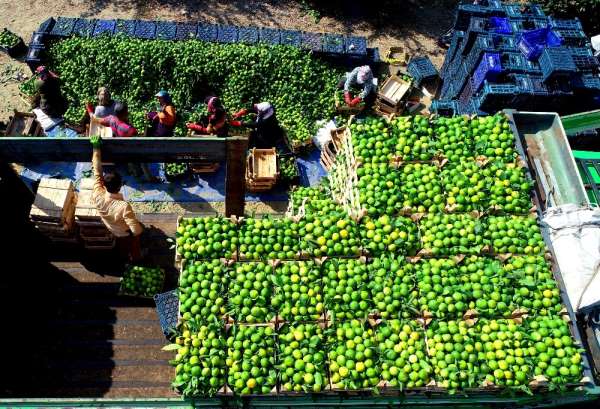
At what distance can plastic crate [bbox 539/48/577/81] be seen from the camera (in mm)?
10203

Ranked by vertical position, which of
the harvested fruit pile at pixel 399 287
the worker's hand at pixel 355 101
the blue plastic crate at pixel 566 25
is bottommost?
the harvested fruit pile at pixel 399 287

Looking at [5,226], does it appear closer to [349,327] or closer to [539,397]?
[349,327]

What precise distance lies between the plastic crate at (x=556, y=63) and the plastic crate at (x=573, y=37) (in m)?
0.94

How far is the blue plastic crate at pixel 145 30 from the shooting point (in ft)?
39.9

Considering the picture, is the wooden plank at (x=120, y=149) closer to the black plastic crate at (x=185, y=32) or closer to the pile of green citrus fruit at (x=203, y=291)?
the pile of green citrus fruit at (x=203, y=291)

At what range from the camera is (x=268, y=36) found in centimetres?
1259

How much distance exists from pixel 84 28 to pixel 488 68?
1075cm

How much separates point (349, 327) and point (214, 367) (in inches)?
77.4

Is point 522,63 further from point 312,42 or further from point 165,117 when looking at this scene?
point 165,117

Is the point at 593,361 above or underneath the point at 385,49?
underneath

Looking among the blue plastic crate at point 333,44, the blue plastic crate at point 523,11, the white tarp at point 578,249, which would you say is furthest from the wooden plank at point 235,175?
the blue plastic crate at point 523,11

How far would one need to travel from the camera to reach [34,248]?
924cm

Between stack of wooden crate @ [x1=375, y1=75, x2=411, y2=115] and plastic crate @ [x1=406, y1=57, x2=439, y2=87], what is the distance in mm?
848

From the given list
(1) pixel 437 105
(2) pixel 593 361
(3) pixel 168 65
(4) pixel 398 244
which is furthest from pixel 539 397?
(3) pixel 168 65
